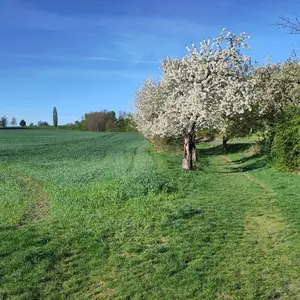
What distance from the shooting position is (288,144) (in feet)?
64.7

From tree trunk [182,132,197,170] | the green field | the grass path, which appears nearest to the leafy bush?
the green field

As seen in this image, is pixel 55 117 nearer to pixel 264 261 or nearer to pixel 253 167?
pixel 253 167

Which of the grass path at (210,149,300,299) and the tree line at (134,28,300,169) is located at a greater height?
the tree line at (134,28,300,169)

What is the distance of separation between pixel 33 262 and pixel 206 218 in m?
5.31

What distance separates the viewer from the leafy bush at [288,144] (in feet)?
62.7

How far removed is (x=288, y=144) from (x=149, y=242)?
14.5 m

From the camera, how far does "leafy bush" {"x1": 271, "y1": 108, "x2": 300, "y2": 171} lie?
19.1 meters

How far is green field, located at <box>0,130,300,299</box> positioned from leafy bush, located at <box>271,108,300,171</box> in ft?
16.5

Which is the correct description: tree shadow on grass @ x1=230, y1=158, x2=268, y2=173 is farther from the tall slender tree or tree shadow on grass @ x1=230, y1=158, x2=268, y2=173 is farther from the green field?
the tall slender tree

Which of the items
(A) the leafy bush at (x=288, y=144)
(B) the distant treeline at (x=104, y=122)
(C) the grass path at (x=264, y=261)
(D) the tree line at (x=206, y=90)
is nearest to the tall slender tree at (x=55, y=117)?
(B) the distant treeline at (x=104, y=122)

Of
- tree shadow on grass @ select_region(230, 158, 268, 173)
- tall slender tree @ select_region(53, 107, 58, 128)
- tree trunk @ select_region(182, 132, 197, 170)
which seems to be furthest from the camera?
tall slender tree @ select_region(53, 107, 58, 128)

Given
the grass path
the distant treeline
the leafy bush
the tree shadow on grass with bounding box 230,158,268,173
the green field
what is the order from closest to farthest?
1. the grass path
2. the green field
3. the leafy bush
4. the tree shadow on grass with bounding box 230,158,268,173
5. the distant treeline

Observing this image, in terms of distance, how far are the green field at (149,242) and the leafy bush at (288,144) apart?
5015 millimetres

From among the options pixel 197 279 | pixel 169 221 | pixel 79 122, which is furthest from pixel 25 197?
pixel 79 122
